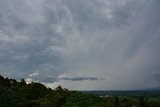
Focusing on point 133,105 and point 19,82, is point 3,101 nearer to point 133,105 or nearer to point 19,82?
point 133,105

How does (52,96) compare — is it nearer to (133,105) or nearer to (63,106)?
(63,106)

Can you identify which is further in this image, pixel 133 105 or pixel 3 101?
pixel 133 105

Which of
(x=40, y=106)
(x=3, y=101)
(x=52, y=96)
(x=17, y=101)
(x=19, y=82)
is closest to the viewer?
(x=3, y=101)

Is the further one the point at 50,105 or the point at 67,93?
the point at 67,93

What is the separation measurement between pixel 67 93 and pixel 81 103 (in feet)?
46.0

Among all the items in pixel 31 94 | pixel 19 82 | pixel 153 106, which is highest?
pixel 19 82

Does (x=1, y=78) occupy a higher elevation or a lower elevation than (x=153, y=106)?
higher

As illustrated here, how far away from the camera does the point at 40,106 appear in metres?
85.2

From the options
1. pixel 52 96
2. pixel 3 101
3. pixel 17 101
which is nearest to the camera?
pixel 3 101

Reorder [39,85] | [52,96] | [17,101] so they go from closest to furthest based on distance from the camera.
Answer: [17,101]
[52,96]
[39,85]

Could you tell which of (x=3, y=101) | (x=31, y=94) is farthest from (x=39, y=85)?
(x=3, y=101)

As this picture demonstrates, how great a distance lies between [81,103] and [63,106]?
20.2 ft

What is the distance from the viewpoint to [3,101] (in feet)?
241

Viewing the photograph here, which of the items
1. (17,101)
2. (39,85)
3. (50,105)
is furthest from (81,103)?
(39,85)
